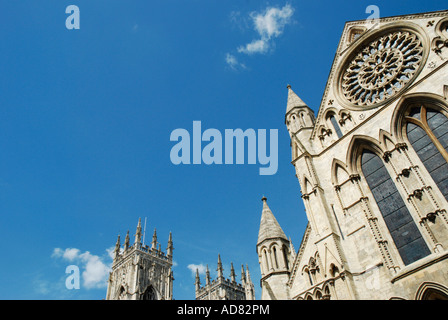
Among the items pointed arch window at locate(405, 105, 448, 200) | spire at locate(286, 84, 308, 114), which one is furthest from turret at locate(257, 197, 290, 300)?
pointed arch window at locate(405, 105, 448, 200)

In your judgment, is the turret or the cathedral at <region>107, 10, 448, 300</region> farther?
the turret

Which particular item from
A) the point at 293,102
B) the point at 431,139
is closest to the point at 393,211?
the point at 431,139

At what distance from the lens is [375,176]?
13.4 meters

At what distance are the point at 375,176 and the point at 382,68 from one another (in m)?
5.32

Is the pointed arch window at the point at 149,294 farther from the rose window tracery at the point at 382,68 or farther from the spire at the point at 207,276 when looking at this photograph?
the rose window tracery at the point at 382,68

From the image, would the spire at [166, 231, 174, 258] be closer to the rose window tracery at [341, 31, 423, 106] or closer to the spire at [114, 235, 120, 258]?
the spire at [114, 235, 120, 258]

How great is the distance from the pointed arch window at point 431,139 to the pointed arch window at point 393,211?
1388 millimetres

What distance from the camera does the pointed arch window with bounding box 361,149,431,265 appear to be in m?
11.3

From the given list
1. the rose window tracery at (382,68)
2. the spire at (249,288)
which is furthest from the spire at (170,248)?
the rose window tracery at (382,68)

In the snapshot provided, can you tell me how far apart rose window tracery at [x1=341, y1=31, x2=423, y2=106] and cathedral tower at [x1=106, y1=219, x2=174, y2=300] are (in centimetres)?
4968

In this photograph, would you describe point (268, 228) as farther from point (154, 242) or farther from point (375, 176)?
point (154, 242)

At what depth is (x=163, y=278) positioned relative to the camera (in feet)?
198

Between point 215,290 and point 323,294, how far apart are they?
55.9m
